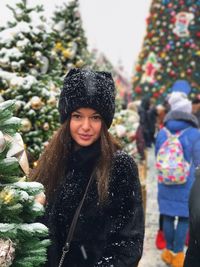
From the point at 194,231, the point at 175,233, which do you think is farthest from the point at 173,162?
the point at 194,231

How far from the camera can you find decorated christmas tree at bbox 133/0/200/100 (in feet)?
57.1

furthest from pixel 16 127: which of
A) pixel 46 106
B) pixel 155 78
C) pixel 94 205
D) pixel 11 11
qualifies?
pixel 155 78

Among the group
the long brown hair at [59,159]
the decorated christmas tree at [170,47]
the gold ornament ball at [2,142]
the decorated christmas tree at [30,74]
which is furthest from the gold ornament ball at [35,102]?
the decorated christmas tree at [170,47]

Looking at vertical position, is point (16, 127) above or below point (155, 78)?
below

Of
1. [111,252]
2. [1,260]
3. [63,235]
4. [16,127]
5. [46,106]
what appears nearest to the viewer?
[1,260]

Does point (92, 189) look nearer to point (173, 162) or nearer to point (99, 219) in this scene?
point (99, 219)

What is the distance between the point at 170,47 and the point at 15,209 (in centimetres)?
1687

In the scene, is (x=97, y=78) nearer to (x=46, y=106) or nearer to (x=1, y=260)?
(x=1, y=260)

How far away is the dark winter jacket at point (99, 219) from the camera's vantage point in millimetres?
2232

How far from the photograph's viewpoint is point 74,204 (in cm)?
237

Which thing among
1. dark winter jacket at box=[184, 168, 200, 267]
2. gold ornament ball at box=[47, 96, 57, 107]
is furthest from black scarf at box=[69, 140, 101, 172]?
gold ornament ball at box=[47, 96, 57, 107]

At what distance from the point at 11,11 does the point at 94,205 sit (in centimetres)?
281

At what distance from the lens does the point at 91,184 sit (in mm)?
2373

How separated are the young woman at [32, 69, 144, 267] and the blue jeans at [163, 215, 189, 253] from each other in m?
2.85
